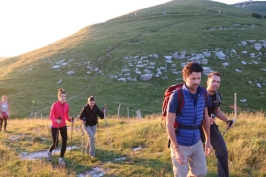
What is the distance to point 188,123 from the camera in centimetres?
527

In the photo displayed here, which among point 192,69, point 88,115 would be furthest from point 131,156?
point 192,69

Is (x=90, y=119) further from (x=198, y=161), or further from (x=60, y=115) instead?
(x=198, y=161)

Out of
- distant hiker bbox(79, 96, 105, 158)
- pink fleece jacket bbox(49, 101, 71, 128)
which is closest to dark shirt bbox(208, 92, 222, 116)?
distant hiker bbox(79, 96, 105, 158)

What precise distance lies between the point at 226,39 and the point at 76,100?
36952 millimetres

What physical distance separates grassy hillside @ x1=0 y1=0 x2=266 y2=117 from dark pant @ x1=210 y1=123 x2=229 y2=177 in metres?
25.3

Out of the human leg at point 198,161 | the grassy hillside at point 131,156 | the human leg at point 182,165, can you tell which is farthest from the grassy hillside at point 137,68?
the human leg at point 182,165

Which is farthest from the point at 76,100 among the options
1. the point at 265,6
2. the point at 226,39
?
the point at 265,6

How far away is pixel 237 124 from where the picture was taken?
12094 mm

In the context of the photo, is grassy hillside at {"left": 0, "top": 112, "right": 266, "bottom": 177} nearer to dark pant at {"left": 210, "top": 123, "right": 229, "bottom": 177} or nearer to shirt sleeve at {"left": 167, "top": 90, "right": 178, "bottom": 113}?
dark pant at {"left": 210, "top": 123, "right": 229, "bottom": 177}

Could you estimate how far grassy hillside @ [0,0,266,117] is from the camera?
37219 mm

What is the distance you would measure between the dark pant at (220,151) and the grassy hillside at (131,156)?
3.47 ft

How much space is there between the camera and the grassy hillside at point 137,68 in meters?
37.2

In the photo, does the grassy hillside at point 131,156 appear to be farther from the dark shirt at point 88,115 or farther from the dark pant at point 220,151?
the dark shirt at point 88,115

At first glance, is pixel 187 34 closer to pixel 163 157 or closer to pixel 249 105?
pixel 249 105
